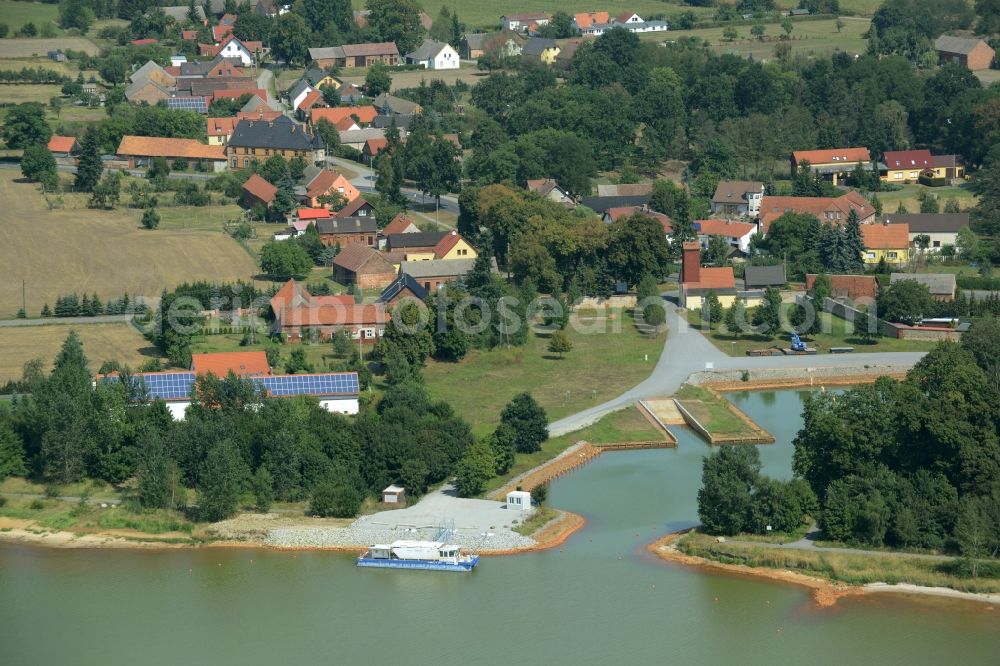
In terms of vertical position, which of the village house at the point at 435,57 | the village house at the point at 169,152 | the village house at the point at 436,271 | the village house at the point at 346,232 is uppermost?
the village house at the point at 435,57

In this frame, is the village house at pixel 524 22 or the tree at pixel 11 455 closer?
the tree at pixel 11 455

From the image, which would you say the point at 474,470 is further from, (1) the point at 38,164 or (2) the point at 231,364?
(1) the point at 38,164

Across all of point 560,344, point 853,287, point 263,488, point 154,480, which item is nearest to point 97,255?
point 560,344

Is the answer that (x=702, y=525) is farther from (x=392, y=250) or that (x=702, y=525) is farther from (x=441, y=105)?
(x=441, y=105)

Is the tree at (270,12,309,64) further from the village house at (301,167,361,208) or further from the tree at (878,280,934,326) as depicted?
the tree at (878,280,934,326)

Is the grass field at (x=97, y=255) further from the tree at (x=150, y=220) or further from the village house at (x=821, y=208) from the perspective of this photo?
the village house at (x=821, y=208)

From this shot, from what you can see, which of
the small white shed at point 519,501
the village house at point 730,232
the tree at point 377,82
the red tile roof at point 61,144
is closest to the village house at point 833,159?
the village house at point 730,232
